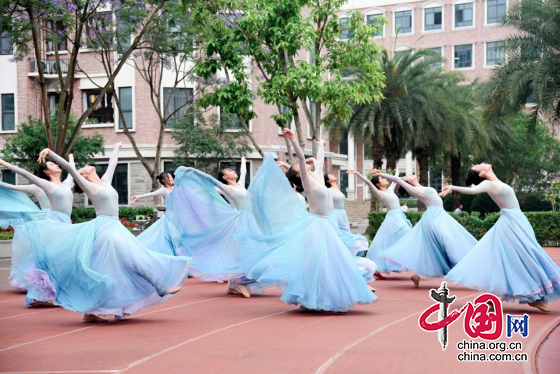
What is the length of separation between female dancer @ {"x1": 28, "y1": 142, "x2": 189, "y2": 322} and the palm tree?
19444 mm

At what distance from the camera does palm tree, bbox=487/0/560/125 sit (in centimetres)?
2567

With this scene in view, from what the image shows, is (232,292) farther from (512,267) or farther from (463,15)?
(463,15)

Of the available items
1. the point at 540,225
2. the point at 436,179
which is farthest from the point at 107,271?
the point at 436,179

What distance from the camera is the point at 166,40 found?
24219 millimetres

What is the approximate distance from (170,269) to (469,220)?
19534 millimetres

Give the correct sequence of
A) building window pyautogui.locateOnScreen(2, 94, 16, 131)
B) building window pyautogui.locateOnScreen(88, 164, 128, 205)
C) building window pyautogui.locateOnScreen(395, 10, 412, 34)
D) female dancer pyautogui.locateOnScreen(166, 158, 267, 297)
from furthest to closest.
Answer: building window pyautogui.locateOnScreen(395, 10, 412, 34) < building window pyautogui.locateOnScreen(2, 94, 16, 131) < building window pyautogui.locateOnScreen(88, 164, 128, 205) < female dancer pyautogui.locateOnScreen(166, 158, 267, 297)

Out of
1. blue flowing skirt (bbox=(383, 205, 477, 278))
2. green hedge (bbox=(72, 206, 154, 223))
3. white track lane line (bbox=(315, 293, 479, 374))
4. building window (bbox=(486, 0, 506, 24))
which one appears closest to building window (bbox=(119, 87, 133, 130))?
green hedge (bbox=(72, 206, 154, 223))

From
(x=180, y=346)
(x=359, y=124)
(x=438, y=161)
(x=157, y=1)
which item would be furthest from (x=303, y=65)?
(x=438, y=161)

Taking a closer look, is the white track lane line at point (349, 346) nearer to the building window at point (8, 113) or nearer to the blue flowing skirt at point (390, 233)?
the blue flowing skirt at point (390, 233)

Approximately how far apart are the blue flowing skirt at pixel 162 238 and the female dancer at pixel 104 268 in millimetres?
3999

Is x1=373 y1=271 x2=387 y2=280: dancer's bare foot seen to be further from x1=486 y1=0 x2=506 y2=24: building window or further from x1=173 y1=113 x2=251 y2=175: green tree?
x1=486 y1=0 x2=506 y2=24: building window

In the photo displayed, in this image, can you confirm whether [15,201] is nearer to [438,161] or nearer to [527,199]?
[438,161]

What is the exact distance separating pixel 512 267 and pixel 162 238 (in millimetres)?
6776

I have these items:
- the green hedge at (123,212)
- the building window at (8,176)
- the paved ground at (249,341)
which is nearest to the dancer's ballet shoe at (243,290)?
the paved ground at (249,341)
